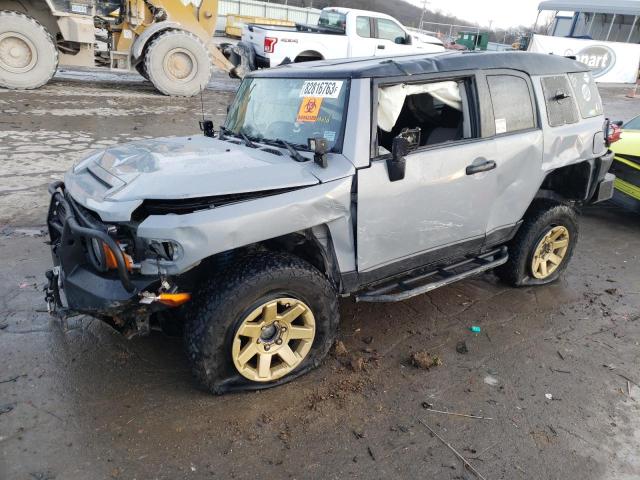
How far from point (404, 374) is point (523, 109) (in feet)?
7.44

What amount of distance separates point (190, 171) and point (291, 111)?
3.24ft

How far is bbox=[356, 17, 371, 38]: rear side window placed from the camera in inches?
520

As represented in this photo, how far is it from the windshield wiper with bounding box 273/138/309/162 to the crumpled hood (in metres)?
0.04

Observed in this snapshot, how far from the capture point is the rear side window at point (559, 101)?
4031mm

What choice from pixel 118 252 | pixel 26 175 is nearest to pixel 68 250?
pixel 118 252

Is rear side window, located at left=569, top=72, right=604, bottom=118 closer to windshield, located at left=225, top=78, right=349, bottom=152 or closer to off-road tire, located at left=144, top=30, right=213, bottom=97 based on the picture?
windshield, located at left=225, top=78, right=349, bottom=152

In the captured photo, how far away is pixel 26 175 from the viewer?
6.52 meters

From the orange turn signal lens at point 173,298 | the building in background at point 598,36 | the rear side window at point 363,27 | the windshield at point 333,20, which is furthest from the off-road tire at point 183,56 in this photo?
the building in background at point 598,36

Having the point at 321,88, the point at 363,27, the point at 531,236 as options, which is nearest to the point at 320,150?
the point at 321,88

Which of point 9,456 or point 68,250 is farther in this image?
point 68,250

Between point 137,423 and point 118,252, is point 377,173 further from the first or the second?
point 137,423

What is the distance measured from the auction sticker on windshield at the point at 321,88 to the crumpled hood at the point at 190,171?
51cm

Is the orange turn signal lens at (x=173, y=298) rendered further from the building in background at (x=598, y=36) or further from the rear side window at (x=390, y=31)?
the building in background at (x=598, y=36)

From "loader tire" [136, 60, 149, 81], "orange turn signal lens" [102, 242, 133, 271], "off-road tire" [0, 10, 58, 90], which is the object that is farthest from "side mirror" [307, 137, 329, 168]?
"loader tire" [136, 60, 149, 81]
